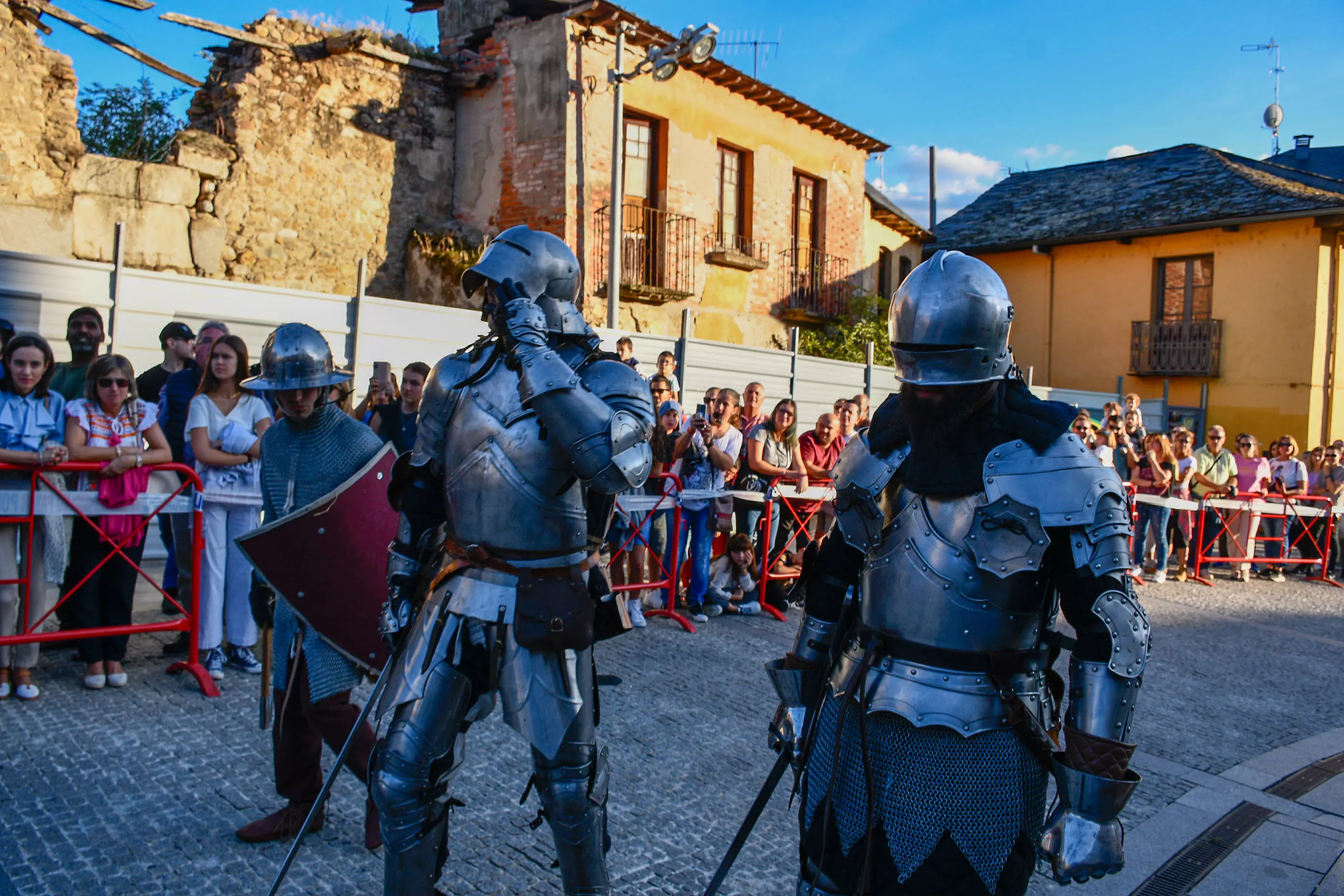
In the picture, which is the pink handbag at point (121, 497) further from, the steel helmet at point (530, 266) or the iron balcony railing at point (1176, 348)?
the iron balcony railing at point (1176, 348)

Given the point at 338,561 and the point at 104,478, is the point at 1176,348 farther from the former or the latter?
the point at 338,561

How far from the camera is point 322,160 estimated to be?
12.8 metres

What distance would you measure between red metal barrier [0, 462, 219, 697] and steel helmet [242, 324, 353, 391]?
190 centimetres

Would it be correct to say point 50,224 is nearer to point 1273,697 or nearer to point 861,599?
point 861,599

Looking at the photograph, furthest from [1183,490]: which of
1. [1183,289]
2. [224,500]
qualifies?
[1183,289]

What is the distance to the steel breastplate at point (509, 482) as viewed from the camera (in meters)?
2.63

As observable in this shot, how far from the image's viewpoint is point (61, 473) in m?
4.97

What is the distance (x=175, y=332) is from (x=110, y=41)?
727 cm

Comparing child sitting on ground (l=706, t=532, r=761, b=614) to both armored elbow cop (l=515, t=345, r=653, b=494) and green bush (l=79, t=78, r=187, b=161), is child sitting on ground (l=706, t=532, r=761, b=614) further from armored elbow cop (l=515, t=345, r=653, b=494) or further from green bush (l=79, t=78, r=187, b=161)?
green bush (l=79, t=78, r=187, b=161)

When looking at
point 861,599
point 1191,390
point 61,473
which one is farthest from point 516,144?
point 1191,390

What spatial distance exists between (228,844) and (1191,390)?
21325mm

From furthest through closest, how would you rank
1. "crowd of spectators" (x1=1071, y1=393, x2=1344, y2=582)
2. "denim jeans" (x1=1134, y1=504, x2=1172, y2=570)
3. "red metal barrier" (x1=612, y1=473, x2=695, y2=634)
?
"crowd of spectators" (x1=1071, y1=393, x2=1344, y2=582)
"denim jeans" (x1=1134, y1=504, x2=1172, y2=570)
"red metal barrier" (x1=612, y1=473, x2=695, y2=634)

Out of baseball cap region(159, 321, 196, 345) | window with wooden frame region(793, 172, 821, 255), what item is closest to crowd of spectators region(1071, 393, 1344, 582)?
window with wooden frame region(793, 172, 821, 255)

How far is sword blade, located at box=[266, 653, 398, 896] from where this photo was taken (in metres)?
2.58
